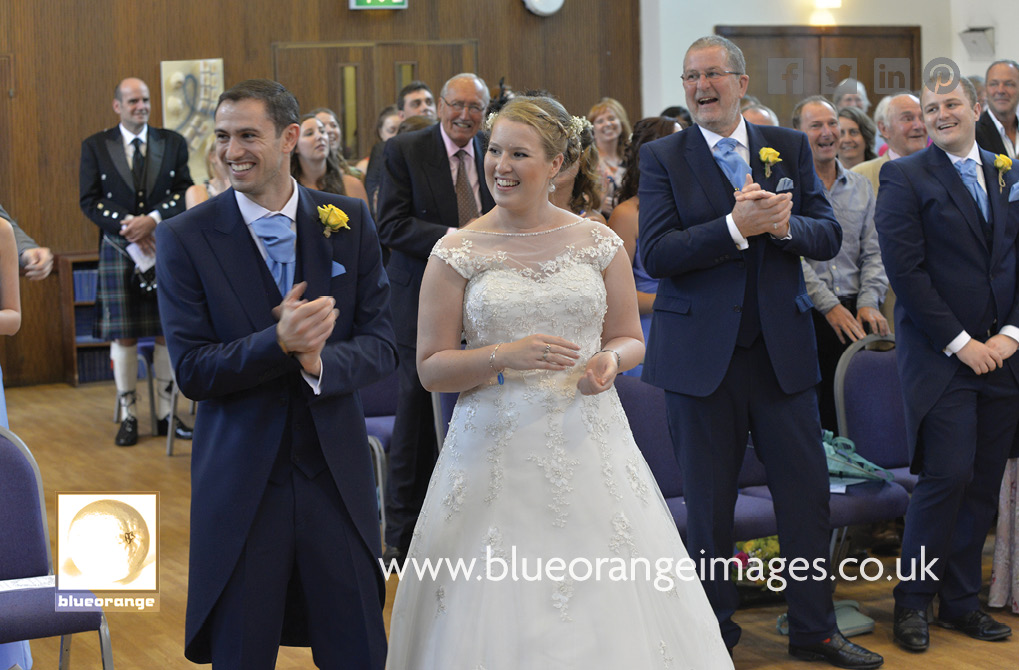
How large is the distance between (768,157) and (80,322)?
7.46m

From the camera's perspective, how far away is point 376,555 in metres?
2.66

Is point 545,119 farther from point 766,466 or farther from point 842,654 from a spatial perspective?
point 842,654

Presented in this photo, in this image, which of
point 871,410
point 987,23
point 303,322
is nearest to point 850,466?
point 871,410

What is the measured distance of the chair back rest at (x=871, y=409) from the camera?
15.0 ft

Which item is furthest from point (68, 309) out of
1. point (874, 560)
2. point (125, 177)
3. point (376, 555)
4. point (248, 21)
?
point (376, 555)

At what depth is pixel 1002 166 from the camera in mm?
3982

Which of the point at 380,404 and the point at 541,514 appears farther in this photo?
the point at 380,404

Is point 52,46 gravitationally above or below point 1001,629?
above

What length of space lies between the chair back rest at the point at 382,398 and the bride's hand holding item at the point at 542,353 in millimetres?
2465

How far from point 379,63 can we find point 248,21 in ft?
3.87

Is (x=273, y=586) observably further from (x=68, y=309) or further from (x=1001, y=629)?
(x=68, y=309)

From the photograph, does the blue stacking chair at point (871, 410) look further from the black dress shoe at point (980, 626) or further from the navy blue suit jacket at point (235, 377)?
the navy blue suit jacket at point (235, 377)

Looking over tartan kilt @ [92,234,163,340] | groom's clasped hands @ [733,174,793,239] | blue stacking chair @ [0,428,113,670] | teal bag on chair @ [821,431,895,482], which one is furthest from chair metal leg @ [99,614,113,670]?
tartan kilt @ [92,234,163,340]

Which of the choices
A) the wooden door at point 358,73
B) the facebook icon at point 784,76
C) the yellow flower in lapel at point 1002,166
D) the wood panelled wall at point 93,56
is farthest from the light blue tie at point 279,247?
the facebook icon at point 784,76
